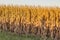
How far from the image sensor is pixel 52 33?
9.47 m

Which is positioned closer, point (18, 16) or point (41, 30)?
point (41, 30)

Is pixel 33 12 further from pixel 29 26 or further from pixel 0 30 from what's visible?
pixel 0 30

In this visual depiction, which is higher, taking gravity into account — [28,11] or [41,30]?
[28,11]

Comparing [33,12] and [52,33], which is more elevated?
[33,12]

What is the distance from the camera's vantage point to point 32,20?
391 inches

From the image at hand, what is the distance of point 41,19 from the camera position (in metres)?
9.76

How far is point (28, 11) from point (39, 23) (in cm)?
61

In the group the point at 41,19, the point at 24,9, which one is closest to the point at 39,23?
the point at 41,19

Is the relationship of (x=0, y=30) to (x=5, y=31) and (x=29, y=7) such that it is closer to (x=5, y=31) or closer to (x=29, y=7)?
(x=5, y=31)

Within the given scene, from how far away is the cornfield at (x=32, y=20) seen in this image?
9.49 metres

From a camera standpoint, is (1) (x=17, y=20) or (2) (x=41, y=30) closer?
(2) (x=41, y=30)

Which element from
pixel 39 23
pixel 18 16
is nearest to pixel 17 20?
pixel 18 16

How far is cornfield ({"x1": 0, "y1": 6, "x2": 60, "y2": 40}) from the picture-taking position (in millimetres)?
9492

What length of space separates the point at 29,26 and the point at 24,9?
624mm
